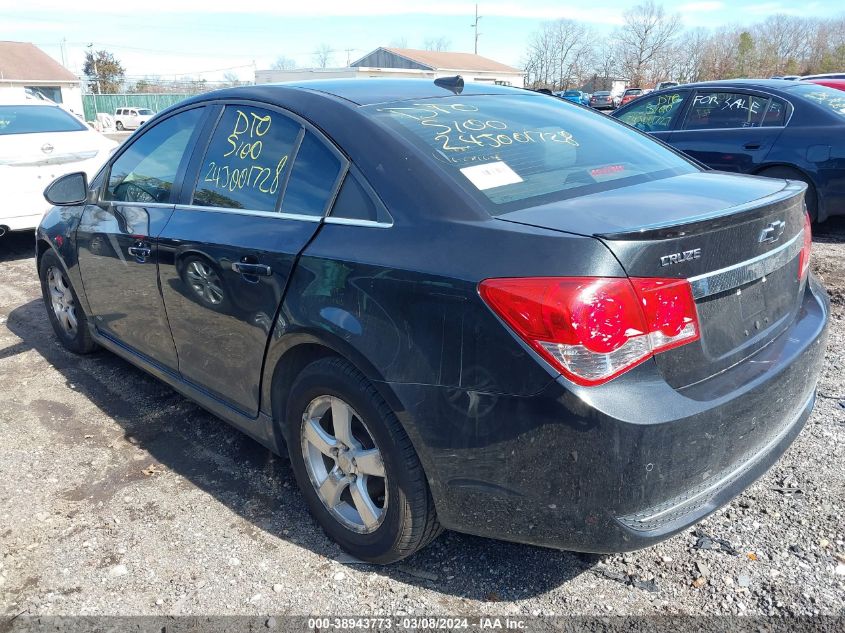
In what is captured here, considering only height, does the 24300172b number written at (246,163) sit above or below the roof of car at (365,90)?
below

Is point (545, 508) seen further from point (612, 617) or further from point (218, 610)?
point (218, 610)

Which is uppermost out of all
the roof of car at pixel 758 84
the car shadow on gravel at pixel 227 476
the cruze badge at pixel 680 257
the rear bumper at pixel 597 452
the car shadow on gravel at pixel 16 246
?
the roof of car at pixel 758 84

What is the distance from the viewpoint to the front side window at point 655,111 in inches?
301

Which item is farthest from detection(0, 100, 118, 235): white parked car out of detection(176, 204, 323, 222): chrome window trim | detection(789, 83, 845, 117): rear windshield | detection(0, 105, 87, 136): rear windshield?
detection(789, 83, 845, 117): rear windshield

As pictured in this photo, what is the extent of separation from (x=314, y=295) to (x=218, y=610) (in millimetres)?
1121

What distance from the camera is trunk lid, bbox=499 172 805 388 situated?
73.4 inches

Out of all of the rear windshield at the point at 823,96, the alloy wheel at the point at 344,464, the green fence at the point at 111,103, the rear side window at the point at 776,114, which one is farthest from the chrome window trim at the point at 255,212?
the green fence at the point at 111,103

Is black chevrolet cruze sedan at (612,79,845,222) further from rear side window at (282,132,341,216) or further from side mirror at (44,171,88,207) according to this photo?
side mirror at (44,171,88,207)

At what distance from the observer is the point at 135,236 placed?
332 centimetres

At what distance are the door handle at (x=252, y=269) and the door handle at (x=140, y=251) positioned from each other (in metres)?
0.78

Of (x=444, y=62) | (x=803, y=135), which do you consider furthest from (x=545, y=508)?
(x=444, y=62)

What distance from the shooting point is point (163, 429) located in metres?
3.64

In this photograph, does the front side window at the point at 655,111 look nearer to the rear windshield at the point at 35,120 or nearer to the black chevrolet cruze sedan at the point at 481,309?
the black chevrolet cruze sedan at the point at 481,309

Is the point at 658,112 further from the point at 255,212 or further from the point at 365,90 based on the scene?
the point at 255,212
